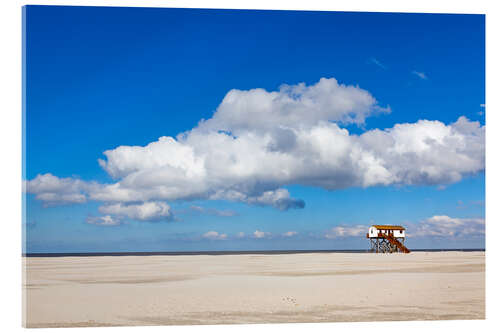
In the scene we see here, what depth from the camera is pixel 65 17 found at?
50.2ft

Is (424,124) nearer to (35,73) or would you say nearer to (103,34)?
(103,34)

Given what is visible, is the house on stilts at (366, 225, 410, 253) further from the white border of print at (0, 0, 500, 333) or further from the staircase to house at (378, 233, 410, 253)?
the white border of print at (0, 0, 500, 333)

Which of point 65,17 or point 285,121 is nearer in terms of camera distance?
point 65,17

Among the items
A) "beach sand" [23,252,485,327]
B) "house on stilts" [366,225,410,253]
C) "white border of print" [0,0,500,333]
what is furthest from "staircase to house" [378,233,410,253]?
"white border of print" [0,0,500,333]
